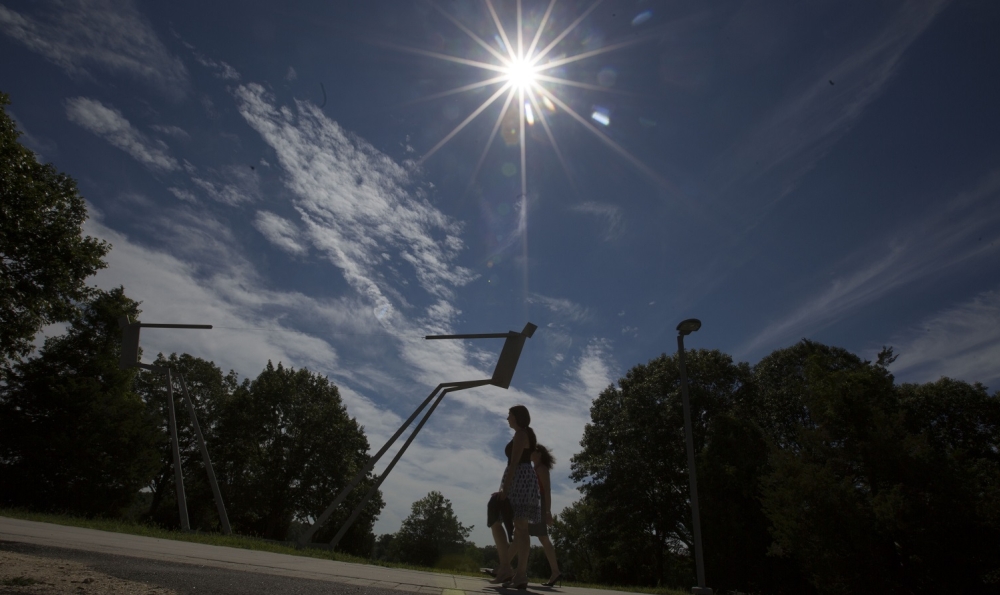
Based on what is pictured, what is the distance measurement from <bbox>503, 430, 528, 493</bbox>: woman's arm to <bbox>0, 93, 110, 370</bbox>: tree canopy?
22.2 meters

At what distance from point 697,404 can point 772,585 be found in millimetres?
10135

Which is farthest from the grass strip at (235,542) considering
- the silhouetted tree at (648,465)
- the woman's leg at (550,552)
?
the silhouetted tree at (648,465)

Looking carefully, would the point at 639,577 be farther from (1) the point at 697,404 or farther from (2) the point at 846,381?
(2) the point at 846,381

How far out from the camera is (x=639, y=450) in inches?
1184

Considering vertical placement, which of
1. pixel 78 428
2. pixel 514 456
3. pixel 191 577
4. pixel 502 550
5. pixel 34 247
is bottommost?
pixel 191 577

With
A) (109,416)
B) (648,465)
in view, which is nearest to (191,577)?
(648,465)

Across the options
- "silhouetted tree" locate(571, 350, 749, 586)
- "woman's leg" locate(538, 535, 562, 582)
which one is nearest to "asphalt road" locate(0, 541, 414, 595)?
"woman's leg" locate(538, 535, 562, 582)

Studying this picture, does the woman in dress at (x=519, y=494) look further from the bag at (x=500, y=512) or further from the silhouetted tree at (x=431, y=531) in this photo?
the silhouetted tree at (x=431, y=531)

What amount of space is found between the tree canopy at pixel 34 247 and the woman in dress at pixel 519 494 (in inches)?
873

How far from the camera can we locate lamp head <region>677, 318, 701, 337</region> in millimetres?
13773

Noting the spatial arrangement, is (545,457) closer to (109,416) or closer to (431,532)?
(109,416)

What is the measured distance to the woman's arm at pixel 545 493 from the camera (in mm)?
5730

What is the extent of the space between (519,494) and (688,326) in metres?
10.1

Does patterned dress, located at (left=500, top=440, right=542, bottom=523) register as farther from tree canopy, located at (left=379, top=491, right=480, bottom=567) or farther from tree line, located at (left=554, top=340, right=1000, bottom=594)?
tree canopy, located at (left=379, top=491, right=480, bottom=567)
